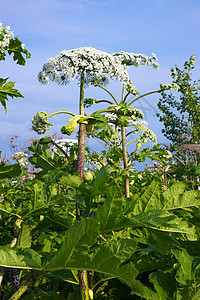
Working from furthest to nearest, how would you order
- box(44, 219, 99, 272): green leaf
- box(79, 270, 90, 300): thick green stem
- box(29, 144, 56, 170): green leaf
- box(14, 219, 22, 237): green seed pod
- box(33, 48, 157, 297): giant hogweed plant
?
box(33, 48, 157, 297): giant hogweed plant → box(29, 144, 56, 170): green leaf → box(14, 219, 22, 237): green seed pod → box(79, 270, 90, 300): thick green stem → box(44, 219, 99, 272): green leaf

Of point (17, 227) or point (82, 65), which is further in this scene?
point (82, 65)

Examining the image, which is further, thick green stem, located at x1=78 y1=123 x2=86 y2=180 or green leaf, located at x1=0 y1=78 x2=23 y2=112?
green leaf, located at x1=0 y1=78 x2=23 y2=112

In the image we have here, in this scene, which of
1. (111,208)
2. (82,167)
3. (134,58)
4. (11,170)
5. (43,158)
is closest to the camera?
(111,208)

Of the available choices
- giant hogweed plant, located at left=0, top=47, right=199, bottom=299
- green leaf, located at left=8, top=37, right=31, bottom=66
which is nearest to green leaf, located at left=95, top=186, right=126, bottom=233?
giant hogweed plant, located at left=0, top=47, right=199, bottom=299

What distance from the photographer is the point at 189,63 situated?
13.9 meters

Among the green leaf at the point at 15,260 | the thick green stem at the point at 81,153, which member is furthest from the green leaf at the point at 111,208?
the thick green stem at the point at 81,153

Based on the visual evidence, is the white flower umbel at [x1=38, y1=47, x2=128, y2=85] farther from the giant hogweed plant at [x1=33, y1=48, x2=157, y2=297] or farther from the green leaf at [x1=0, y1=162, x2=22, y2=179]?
the green leaf at [x1=0, y1=162, x2=22, y2=179]

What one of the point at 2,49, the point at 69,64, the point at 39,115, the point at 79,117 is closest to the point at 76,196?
the point at 79,117

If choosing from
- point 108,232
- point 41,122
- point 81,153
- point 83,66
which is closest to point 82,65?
point 83,66

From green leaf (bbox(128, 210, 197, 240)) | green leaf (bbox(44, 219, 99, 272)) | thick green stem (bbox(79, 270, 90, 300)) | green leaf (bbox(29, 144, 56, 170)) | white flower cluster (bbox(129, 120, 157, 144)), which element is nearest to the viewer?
green leaf (bbox(44, 219, 99, 272))

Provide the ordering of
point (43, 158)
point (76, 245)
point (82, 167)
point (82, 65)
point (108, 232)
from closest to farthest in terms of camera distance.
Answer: point (76, 245), point (108, 232), point (82, 167), point (43, 158), point (82, 65)

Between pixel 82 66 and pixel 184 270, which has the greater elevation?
pixel 82 66

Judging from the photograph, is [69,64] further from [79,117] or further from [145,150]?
[145,150]

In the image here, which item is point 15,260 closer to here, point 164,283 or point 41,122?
point 164,283
